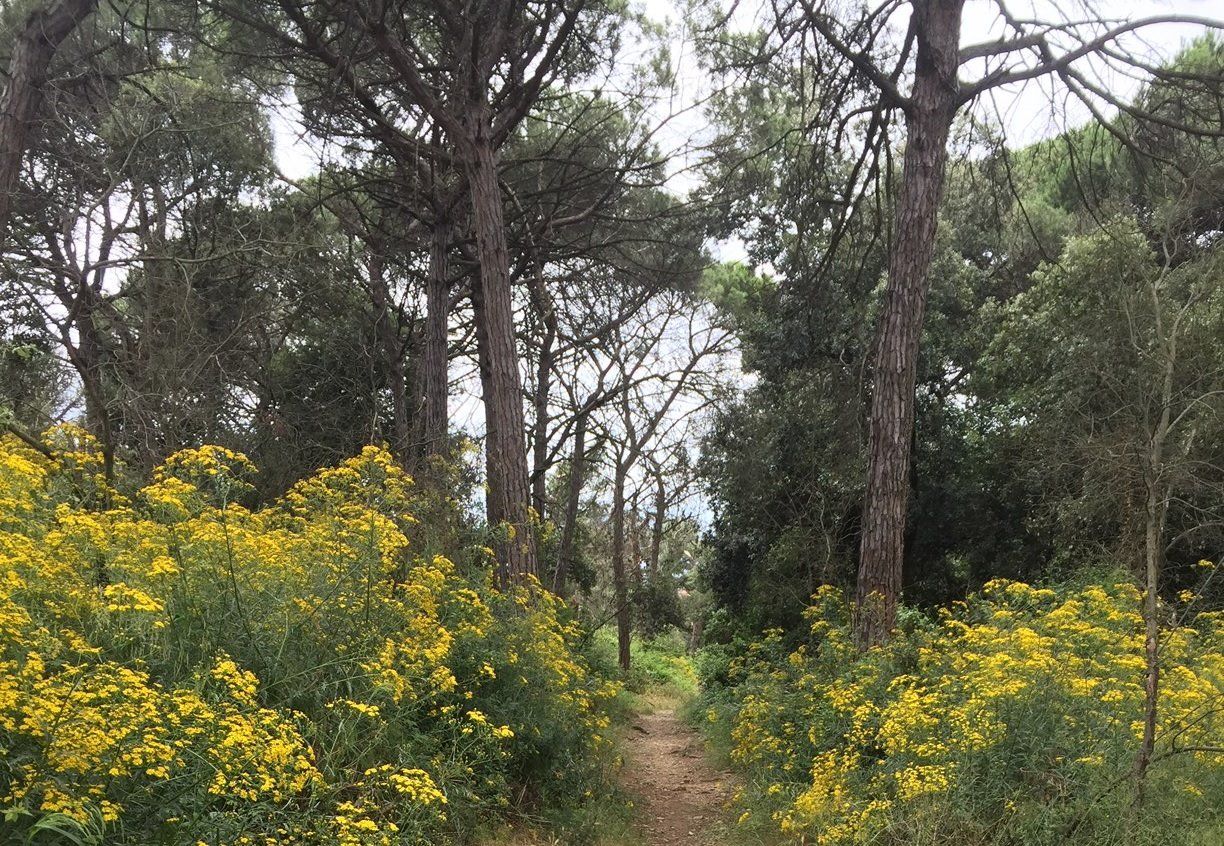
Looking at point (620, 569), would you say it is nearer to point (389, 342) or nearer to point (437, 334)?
point (389, 342)

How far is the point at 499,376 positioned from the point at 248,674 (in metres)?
5.17

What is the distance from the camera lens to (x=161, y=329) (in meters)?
12.0

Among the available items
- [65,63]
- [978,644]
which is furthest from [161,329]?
[978,644]

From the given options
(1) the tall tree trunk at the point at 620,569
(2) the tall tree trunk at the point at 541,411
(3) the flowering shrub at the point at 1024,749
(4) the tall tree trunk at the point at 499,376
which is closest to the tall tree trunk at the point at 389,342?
(2) the tall tree trunk at the point at 541,411

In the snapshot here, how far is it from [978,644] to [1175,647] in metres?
1.14

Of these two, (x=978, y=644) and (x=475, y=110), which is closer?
(x=978, y=644)

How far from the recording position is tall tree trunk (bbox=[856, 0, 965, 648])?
25.4ft

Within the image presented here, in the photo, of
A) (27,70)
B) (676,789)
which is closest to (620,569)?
(676,789)

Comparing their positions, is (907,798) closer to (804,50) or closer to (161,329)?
(804,50)

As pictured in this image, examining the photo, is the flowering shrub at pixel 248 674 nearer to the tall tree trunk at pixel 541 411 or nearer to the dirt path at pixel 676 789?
the dirt path at pixel 676 789

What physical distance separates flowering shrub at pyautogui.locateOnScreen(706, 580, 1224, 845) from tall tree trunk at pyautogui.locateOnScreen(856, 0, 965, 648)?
1.82 meters

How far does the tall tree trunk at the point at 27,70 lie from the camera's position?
7.54 metres

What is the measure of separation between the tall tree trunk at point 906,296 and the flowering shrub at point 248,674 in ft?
11.6

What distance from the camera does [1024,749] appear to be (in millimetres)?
4250
